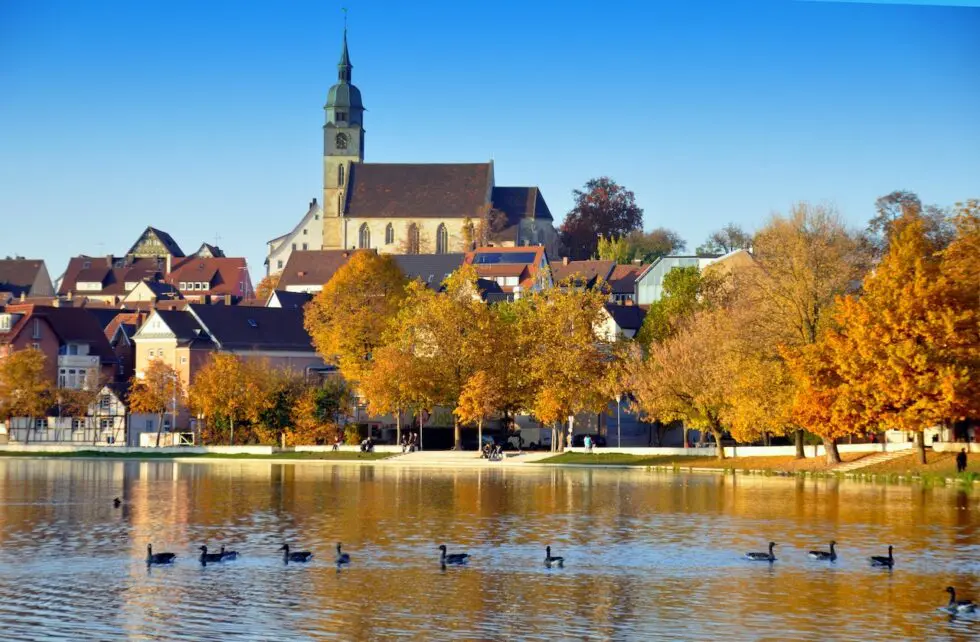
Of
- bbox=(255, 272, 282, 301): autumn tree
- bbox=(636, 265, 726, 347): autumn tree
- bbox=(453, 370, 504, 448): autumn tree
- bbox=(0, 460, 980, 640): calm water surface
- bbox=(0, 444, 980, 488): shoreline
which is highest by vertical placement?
bbox=(255, 272, 282, 301): autumn tree

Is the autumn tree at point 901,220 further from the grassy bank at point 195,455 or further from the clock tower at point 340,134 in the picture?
the clock tower at point 340,134

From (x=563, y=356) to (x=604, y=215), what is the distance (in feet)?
318

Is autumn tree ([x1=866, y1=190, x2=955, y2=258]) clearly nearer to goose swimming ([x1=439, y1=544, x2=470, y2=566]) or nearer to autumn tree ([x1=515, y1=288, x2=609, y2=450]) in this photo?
autumn tree ([x1=515, y1=288, x2=609, y2=450])

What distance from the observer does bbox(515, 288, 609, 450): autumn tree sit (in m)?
76.8

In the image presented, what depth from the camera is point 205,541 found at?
37.2m

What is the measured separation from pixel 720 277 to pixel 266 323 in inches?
1297

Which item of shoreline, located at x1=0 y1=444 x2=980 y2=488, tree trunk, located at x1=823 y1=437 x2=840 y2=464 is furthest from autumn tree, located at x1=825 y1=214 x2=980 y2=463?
tree trunk, located at x1=823 y1=437 x2=840 y2=464

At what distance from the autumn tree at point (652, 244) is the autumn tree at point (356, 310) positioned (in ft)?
216

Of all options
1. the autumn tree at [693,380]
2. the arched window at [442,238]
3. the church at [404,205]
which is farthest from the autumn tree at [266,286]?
the autumn tree at [693,380]

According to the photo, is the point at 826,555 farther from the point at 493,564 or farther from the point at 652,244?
the point at 652,244

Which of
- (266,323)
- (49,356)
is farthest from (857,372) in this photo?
(49,356)

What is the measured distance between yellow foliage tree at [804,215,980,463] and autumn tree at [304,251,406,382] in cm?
3787

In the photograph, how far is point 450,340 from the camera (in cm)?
8112

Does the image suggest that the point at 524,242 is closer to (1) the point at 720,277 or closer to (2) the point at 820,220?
(1) the point at 720,277
